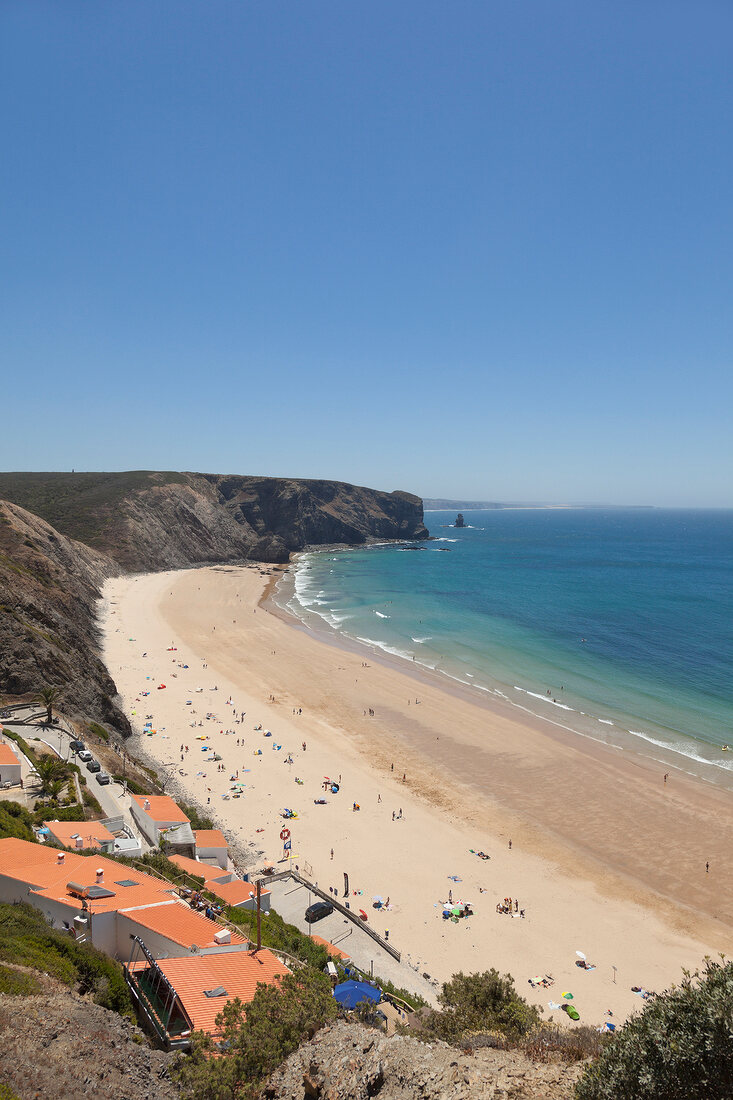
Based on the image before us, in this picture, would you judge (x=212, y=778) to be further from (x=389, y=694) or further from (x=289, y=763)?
(x=389, y=694)

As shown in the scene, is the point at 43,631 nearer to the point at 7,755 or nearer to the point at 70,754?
the point at 70,754

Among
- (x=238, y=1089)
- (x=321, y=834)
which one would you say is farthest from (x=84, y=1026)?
(x=321, y=834)

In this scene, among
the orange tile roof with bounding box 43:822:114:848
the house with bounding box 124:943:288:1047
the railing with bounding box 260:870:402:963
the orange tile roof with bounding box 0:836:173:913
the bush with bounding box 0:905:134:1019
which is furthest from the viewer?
the railing with bounding box 260:870:402:963

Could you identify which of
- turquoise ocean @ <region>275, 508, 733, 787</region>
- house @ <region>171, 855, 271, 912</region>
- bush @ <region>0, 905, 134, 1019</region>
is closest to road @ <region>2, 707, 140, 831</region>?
house @ <region>171, 855, 271, 912</region>

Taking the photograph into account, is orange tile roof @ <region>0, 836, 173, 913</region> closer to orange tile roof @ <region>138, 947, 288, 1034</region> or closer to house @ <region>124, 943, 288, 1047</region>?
house @ <region>124, 943, 288, 1047</region>

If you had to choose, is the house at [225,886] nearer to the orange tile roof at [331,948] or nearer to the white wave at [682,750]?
the orange tile roof at [331,948]

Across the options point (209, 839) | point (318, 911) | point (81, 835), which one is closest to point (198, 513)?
point (209, 839)

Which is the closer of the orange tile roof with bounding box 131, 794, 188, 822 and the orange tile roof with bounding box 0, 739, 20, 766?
the orange tile roof with bounding box 0, 739, 20, 766
